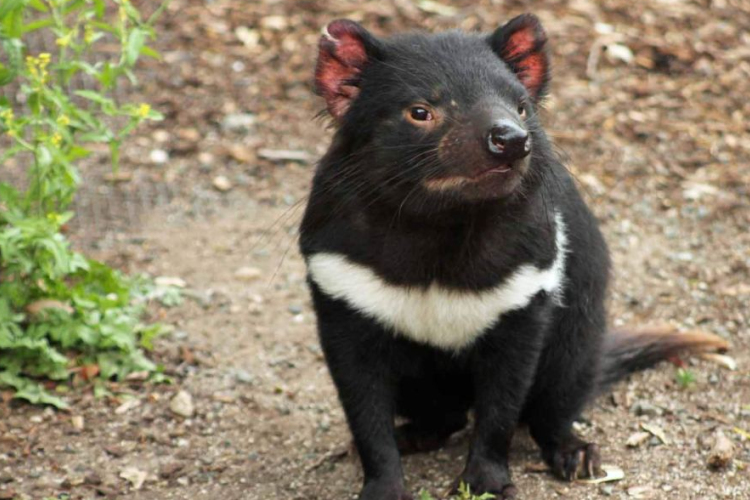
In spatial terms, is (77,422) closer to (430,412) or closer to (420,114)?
(430,412)

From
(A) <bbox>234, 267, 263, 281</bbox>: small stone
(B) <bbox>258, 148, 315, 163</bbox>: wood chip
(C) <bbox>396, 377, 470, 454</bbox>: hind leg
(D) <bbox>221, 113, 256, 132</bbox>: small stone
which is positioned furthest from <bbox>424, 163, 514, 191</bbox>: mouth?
(D) <bbox>221, 113, 256, 132</bbox>: small stone

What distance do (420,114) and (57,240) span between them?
1411 mm

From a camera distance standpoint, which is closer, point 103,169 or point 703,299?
point 703,299

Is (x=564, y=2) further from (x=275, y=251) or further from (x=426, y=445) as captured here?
(x=426, y=445)

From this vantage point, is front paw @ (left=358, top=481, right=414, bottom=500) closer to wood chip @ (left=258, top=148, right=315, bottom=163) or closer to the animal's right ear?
the animal's right ear

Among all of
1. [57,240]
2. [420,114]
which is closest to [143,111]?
[57,240]

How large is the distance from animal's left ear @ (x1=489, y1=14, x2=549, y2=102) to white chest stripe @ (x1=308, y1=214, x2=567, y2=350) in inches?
22.0

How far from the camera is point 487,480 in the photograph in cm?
328

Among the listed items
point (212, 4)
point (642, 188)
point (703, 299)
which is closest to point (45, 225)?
point (703, 299)

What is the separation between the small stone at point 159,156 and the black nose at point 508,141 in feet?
11.5

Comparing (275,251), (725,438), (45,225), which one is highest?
(45,225)

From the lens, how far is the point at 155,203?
566 cm

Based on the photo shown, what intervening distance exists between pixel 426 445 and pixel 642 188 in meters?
2.39

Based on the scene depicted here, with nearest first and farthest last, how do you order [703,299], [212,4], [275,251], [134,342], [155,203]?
[134,342] → [703,299] → [275,251] → [155,203] → [212,4]
